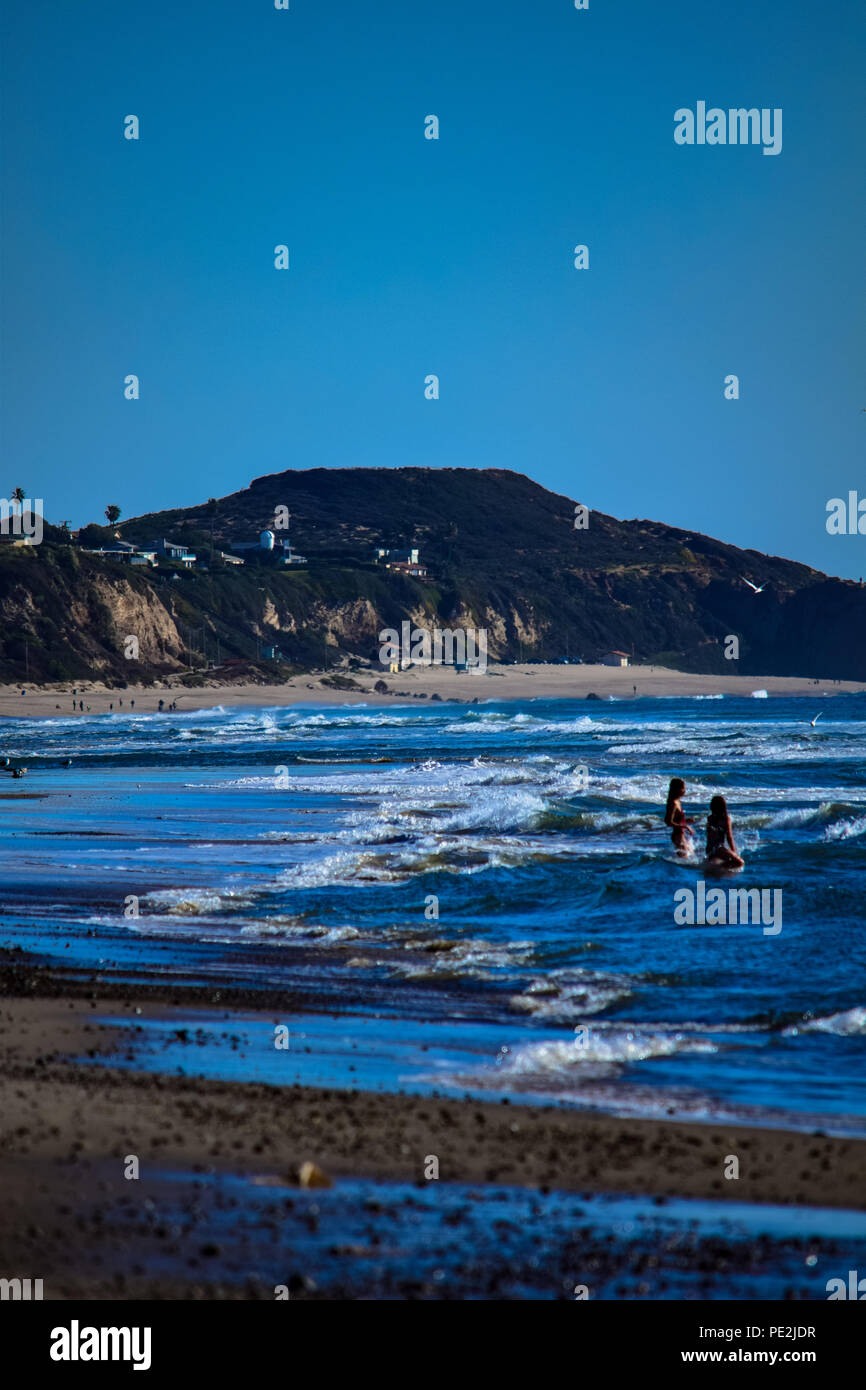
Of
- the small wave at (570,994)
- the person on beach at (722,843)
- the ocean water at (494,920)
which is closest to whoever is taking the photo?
the ocean water at (494,920)

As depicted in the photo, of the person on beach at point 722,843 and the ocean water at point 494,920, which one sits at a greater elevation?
the person on beach at point 722,843

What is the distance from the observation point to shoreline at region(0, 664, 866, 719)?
7931 centimetres

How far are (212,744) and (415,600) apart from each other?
270 feet

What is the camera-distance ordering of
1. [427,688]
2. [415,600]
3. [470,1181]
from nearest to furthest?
[470,1181] < [427,688] < [415,600]

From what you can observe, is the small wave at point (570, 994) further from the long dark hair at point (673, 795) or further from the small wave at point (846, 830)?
the small wave at point (846, 830)

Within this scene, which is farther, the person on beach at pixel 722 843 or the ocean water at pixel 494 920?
the person on beach at pixel 722 843

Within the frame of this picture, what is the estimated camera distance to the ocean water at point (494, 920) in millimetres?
7754

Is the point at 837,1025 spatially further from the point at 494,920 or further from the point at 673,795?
the point at 673,795

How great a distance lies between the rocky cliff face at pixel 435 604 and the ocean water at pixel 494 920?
205 ft

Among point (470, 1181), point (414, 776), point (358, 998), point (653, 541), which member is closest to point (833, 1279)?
point (470, 1181)

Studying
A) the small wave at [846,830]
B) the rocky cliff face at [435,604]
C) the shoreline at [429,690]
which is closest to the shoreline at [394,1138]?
the small wave at [846,830]

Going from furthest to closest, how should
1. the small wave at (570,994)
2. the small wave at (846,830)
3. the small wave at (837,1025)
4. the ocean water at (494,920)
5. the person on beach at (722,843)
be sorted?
the small wave at (846,830) < the person on beach at (722,843) < the small wave at (570,994) < the small wave at (837,1025) < the ocean water at (494,920)
